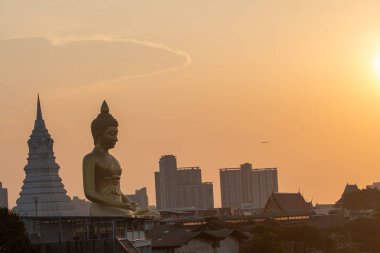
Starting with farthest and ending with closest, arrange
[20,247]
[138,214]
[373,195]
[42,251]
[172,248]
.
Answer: [373,195] < [172,248] < [138,214] < [42,251] < [20,247]

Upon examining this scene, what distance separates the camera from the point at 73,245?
51250 millimetres

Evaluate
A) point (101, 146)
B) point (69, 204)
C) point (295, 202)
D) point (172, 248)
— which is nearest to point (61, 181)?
point (69, 204)

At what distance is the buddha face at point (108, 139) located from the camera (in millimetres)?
57562

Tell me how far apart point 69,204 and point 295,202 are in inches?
1179

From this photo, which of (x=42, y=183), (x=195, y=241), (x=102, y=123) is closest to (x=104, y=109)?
(x=102, y=123)

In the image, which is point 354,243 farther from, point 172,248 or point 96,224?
point 96,224

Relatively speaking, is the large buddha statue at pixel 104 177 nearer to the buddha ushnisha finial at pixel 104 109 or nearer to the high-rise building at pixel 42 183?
the buddha ushnisha finial at pixel 104 109

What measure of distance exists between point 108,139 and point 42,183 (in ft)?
310

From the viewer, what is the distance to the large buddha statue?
186 ft

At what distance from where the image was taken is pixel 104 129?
58.0 m

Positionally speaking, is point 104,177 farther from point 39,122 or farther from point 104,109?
point 39,122

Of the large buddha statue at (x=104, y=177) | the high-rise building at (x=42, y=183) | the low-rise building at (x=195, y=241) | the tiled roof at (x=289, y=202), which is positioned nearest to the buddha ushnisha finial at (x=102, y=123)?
the large buddha statue at (x=104, y=177)

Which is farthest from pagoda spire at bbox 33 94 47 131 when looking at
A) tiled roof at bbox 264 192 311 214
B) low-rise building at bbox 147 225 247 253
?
low-rise building at bbox 147 225 247 253

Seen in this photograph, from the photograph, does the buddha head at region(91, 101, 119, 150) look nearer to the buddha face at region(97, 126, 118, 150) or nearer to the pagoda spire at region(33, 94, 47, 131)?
the buddha face at region(97, 126, 118, 150)
